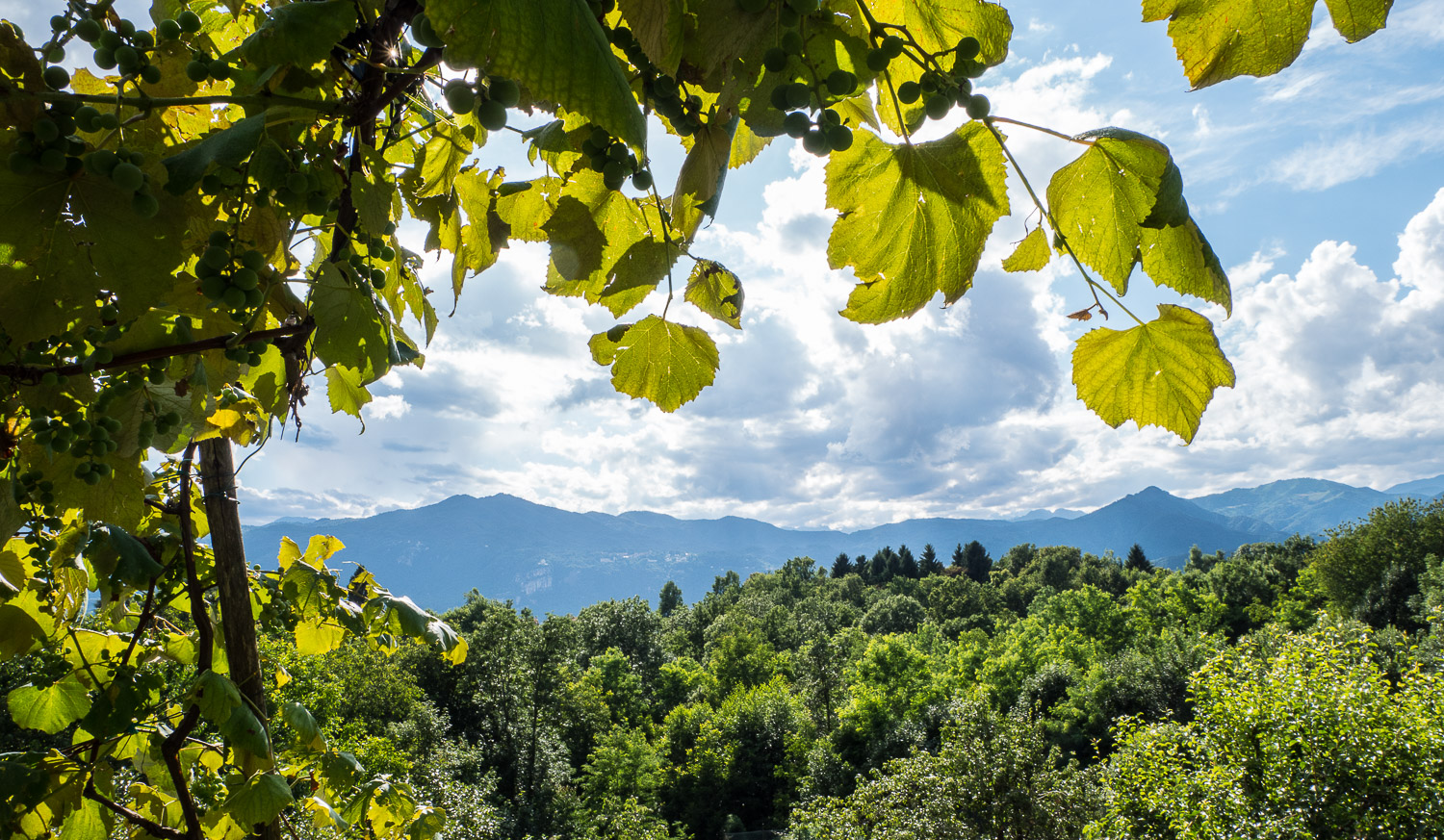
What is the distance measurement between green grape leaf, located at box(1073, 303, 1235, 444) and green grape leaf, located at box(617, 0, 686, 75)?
0.70 meters

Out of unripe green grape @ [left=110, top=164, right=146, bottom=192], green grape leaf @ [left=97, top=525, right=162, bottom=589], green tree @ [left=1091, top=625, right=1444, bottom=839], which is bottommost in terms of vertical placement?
green tree @ [left=1091, top=625, right=1444, bottom=839]

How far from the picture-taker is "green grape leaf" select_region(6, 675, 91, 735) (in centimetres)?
206

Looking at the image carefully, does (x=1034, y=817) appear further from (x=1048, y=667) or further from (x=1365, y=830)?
(x=1048, y=667)

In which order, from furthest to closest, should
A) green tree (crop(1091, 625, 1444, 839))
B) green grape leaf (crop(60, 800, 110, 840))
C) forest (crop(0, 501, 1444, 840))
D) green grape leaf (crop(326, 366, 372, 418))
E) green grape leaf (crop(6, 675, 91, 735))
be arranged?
forest (crop(0, 501, 1444, 840)) → green tree (crop(1091, 625, 1444, 839)) → green grape leaf (crop(6, 675, 91, 735)) → green grape leaf (crop(60, 800, 110, 840)) → green grape leaf (crop(326, 366, 372, 418))

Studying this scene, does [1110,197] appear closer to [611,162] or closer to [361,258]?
[611,162]

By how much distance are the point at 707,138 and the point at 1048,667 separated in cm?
3619

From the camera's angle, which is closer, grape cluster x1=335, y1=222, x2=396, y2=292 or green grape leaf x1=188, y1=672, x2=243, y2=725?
grape cluster x1=335, y1=222, x2=396, y2=292

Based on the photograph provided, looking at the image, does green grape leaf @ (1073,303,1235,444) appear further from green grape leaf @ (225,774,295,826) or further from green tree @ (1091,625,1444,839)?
green tree @ (1091,625,1444,839)

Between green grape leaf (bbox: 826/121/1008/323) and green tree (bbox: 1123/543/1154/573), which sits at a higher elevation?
green grape leaf (bbox: 826/121/1008/323)

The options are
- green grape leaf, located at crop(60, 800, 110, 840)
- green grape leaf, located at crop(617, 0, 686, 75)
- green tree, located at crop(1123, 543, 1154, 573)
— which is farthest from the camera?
green tree, located at crop(1123, 543, 1154, 573)

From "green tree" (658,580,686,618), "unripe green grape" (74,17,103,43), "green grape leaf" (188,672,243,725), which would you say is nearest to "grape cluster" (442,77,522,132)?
"unripe green grape" (74,17,103,43)

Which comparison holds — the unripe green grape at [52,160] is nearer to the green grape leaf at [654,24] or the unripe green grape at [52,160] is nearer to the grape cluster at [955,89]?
the green grape leaf at [654,24]

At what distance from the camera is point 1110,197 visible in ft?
2.88

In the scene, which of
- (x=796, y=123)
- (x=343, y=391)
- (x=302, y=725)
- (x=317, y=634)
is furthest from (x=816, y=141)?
(x=317, y=634)
